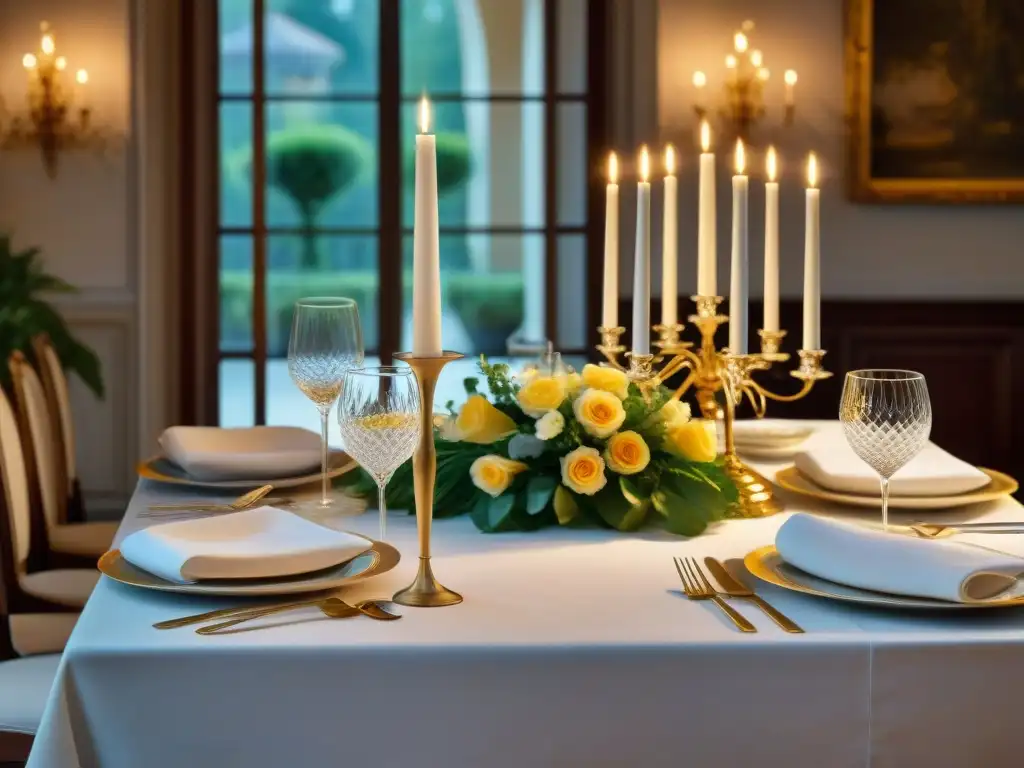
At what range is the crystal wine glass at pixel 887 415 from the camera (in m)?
1.67

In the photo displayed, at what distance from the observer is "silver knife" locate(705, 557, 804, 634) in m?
1.37

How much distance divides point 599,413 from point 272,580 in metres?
0.52

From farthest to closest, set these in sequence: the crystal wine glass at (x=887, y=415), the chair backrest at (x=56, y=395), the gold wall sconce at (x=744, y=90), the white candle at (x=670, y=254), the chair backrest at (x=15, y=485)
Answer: the gold wall sconce at (x=744, y=90) < the chair backrest at (x=56, y=395) < the chair backrest at (x=15, y=485) < the white candle at (x=670, y=254) < the crystal wine glass at (x=887, y=415)

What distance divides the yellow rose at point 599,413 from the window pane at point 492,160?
342 cm

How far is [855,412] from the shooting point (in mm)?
1686

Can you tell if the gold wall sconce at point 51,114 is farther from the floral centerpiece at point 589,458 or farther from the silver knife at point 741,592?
the silver knife at point 741,592

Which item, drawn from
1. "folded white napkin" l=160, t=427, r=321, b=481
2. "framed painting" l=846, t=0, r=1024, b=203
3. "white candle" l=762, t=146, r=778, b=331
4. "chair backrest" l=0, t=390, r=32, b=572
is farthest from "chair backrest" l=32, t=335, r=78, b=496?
"framed painting" l=846, t=0, r=1024, b=203

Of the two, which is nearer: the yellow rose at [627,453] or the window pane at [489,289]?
the yellow rose at [627,453]

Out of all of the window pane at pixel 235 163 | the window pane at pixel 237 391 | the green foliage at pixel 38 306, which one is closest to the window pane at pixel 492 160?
the window pane at pixel 235 163

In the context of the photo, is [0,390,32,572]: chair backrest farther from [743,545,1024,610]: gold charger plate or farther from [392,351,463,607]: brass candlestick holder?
[743,545,1024,610]: gold charger plate

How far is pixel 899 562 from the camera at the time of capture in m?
1.44

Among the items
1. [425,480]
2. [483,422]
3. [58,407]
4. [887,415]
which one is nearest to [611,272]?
[483,422]

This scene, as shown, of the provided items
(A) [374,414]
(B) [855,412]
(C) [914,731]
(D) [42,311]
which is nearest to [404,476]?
(A) [374,414]

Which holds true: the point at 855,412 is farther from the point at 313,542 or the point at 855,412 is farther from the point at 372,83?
the point at 372,83
